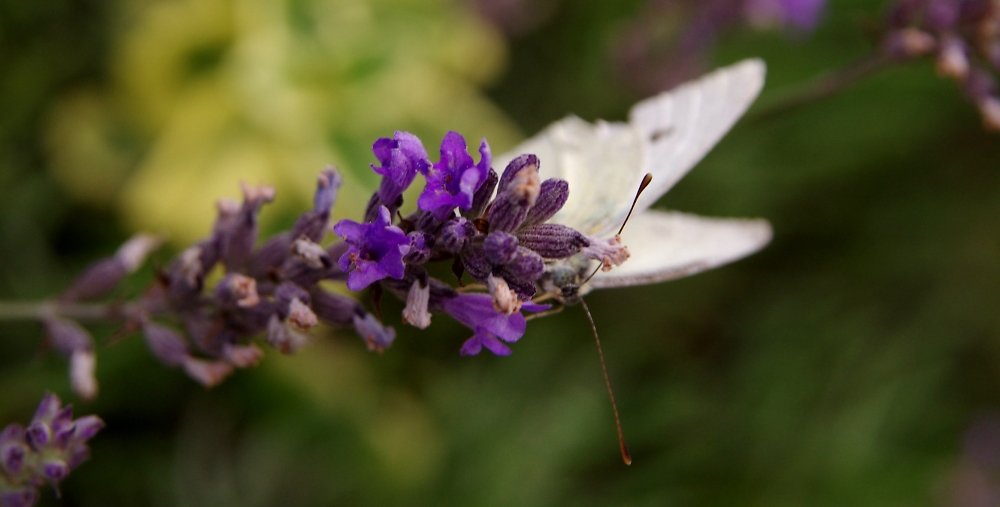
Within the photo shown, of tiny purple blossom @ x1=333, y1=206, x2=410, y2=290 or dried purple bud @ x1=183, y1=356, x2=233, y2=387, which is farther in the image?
dried purple bud @ x1=183, y1=356, x2=233, y2=387

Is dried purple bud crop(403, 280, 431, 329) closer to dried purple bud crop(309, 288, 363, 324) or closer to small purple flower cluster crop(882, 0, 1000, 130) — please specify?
dried purple bud crop(309, 288, 363, 324)

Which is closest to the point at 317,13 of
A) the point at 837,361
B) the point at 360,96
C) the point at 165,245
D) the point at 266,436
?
the point at 360,96

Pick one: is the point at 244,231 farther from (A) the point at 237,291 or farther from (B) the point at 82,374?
(B) the point at 82,374

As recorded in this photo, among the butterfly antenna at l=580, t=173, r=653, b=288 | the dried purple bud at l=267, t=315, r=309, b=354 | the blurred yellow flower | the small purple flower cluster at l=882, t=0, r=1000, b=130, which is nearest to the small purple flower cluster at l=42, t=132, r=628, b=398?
the dried purple bud at l=267, t=315, r=309, b=354

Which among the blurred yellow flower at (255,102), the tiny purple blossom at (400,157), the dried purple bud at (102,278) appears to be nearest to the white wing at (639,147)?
the tiny purple blossom at (400,157)

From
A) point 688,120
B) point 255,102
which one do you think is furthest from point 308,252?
point 255,102

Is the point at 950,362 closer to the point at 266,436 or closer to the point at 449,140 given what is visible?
the point at 266,436

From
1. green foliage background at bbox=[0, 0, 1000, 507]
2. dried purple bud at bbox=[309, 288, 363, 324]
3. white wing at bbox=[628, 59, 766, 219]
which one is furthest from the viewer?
green foliage background at bbox=[0, 0, 1000, 507]

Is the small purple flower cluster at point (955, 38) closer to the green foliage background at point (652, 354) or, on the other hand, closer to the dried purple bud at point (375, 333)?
the green foliage background at point (652, 354)
